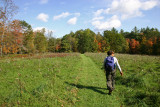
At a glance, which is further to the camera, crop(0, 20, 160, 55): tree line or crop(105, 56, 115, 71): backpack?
crop(0, 20, 160, 55): tree line

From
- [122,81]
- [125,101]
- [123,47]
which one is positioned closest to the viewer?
[125,101]

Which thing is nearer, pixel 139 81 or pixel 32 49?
pixel 139 81

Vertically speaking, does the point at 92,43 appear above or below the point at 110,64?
above

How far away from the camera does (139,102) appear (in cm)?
455

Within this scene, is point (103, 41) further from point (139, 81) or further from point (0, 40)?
point (139, 81)

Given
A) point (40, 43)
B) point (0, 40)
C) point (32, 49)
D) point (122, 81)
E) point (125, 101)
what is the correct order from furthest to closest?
point (40, 43) < point (32, 49) < point (0, 40) < point (122, 81) < point (125, 101)

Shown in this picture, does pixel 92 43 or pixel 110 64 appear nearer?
pixel 110 64

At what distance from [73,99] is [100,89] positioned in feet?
6.78

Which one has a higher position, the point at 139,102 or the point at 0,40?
the point at 0,40

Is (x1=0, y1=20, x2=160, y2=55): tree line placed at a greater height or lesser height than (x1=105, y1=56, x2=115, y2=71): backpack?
greater

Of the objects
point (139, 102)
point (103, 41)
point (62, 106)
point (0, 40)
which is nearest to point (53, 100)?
point (62, 106)

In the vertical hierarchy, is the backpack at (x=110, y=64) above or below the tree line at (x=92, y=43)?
below

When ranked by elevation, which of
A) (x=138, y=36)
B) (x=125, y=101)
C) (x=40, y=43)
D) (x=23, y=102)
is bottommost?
(x=125, y=101)

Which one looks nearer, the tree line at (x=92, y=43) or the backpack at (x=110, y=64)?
the backpack at (x=110, y=64)
